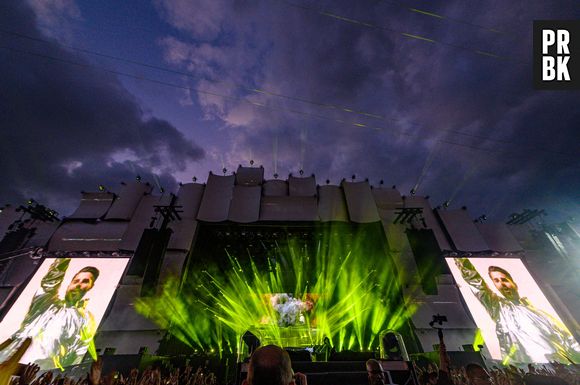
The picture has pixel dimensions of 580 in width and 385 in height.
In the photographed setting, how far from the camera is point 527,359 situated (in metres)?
9.26

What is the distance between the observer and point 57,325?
357 inches

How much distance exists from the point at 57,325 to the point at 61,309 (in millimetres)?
567

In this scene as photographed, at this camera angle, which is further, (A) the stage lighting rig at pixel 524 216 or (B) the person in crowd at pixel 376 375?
(A) the stage lighting rig at pixel 524 216

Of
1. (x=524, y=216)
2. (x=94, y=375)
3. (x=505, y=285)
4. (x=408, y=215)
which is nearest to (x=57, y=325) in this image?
(x=94, y=375)

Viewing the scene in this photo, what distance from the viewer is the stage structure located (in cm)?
1012

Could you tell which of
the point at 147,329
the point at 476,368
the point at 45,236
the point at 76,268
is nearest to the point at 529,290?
the point at 476,368

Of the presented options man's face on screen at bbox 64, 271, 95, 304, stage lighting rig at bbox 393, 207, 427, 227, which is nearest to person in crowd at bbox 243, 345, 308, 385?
stage lighting rig at bbox 393, 207, 427, 227

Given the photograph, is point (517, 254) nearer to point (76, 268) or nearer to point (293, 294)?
point (293, 294)

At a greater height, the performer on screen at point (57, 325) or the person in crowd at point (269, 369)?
the performer on screen at point (57, 325)

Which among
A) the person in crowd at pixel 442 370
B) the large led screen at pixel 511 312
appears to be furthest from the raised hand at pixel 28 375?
the large led screen at pixel 511 312

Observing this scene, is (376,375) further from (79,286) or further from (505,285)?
(79,286)

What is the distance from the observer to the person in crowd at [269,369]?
166 cm

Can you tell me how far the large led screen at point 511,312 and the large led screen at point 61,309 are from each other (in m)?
15.9

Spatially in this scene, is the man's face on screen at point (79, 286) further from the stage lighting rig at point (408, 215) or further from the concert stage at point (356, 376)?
the stage lighting rig at point (408, 215)
